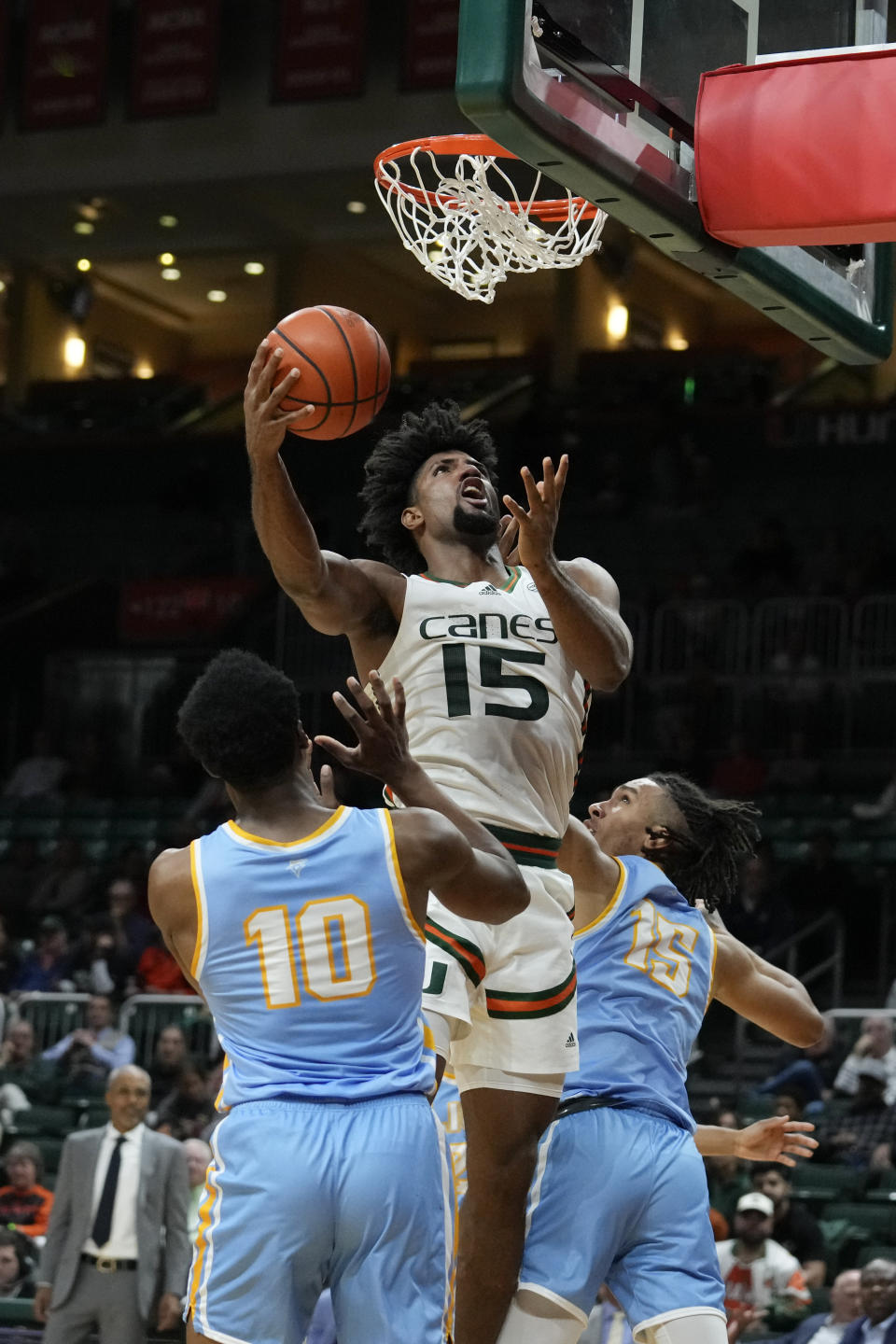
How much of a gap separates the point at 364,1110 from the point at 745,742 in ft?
40.9

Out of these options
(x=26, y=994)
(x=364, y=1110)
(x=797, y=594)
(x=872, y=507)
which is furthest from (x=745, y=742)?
(x=364, y=1110)

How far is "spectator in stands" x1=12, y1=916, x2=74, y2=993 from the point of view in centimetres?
1441

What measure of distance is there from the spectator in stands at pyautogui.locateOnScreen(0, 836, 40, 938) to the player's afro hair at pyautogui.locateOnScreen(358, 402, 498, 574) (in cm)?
1182

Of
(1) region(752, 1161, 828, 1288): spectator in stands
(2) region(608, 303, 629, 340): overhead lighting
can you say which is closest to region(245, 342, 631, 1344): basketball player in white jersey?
(1) region(752, 1161, 828, 1288): spectator in stands

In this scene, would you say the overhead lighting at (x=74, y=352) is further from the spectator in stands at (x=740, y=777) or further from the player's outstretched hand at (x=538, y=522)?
the player's outstretched hand at (x=538, y=522)

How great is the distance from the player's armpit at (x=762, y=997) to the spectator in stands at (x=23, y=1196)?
6.33 meters

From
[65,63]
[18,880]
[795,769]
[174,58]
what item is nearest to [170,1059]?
[18,880]

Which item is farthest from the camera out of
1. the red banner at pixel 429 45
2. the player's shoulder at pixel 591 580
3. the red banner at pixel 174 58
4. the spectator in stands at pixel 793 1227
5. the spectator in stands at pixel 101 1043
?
the red banner at pixel 174 58

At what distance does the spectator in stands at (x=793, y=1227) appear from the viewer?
30.7 feet

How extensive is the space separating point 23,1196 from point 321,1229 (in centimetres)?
757

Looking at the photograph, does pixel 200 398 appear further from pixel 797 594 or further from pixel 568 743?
pixel 568 743

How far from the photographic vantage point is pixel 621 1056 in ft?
16.0

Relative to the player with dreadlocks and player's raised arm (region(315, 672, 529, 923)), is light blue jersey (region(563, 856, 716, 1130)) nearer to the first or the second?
the player with dreadlocks

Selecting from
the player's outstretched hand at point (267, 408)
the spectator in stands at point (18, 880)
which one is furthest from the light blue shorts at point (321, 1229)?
the spectator in stands at point (18, 880)
